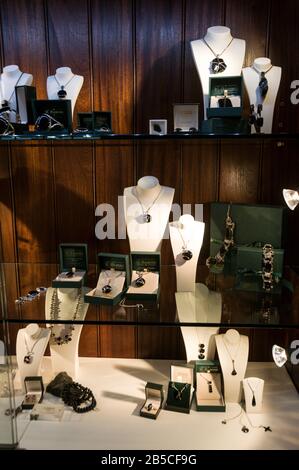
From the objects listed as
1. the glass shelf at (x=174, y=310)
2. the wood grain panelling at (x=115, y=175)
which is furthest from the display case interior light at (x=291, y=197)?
the wood grain panelling at (x=115, y=175)

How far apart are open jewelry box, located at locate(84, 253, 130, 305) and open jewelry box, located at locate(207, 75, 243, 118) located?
52 centimetres

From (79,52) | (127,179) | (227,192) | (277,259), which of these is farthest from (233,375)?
(79,52)

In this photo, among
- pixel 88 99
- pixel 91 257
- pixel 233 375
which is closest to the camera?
pixel 233 375

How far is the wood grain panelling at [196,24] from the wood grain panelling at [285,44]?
0.19 m

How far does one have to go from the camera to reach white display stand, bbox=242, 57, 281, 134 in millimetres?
→ 1271

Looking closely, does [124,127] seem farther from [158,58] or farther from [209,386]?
[209,386]

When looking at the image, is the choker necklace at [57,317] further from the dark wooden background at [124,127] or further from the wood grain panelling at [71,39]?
the wood grain panelling at [71,39]

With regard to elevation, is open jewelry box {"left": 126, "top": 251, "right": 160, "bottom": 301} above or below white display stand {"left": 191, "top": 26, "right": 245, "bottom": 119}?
below

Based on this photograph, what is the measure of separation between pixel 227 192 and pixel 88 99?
24.5 inches

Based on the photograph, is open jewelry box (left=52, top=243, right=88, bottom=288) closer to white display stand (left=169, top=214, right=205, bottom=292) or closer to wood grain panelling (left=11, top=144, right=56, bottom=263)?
wood grain panelling (left=11, top=144, right=56, bottom=263)

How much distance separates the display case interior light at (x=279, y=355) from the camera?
5.05 ft

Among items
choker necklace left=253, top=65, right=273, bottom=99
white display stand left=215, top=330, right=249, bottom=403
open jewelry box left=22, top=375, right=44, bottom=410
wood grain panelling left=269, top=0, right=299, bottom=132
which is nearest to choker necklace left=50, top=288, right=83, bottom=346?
open jewelry box left=22, top=375, right=44, bottom=410
